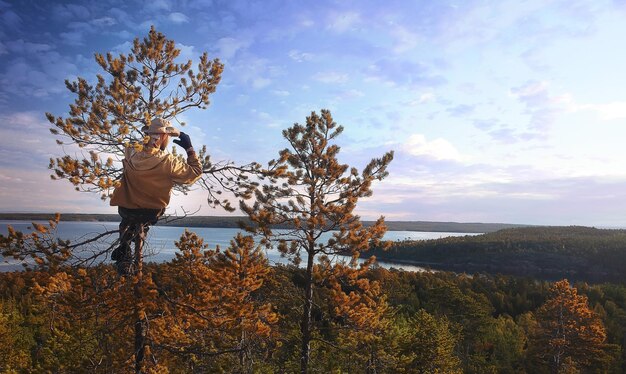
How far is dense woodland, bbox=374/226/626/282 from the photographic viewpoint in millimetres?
113312

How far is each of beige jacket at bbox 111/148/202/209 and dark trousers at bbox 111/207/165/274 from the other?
266mm

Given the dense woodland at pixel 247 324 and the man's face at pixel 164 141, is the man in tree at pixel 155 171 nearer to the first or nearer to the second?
the man's face at pixel 164 141

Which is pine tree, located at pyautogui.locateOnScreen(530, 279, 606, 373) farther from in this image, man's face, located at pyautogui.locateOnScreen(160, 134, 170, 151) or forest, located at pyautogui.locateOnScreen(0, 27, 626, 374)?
man's face, located at pyautogui.locateOnScreen(160, 134, 170, 151)

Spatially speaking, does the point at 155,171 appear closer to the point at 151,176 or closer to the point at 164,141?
the point at 151,176

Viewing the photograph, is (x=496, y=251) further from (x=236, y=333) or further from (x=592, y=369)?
(x=236, y=333)

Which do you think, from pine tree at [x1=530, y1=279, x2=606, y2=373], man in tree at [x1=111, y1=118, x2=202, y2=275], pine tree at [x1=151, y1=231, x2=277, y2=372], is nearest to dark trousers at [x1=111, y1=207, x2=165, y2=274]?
man in tree at [x1=111, y1=118, x2=202, y2=275]

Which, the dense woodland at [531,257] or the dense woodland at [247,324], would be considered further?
the dense woodland at [531,257]

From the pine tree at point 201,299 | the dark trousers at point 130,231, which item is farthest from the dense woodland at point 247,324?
the dark trousers at point 130,231

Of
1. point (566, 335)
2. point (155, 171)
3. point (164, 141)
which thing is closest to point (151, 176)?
point (155, 171)

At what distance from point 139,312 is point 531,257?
5823 inches

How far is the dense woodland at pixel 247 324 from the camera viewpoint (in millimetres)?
5516

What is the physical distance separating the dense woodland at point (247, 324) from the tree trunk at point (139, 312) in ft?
0.39

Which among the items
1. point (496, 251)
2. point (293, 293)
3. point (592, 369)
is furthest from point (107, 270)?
point (496, 251)

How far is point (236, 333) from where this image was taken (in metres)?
5.27
